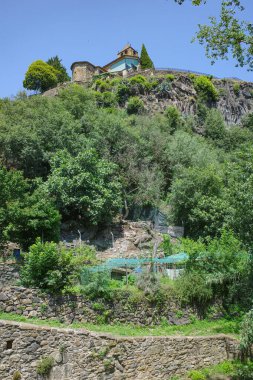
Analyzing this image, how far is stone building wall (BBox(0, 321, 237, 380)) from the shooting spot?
34.0 ft

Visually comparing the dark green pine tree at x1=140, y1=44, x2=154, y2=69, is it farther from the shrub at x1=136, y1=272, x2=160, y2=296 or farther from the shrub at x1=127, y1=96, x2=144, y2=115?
the shrub at x1=136, y1=272, x2=160, y2=296

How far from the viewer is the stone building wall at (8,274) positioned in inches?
517

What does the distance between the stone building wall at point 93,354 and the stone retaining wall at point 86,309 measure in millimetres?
1439

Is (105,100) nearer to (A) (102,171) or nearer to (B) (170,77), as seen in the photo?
(B) (170,77)

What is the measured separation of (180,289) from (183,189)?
961 cm

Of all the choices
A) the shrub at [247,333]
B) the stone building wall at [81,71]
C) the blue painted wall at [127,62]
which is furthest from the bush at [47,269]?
the blue painted wall at [127,62]

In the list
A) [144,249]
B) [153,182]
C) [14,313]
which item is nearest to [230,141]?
[153,182]

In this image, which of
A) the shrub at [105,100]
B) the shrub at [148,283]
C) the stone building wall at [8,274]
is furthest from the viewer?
the shrub at [105,100]

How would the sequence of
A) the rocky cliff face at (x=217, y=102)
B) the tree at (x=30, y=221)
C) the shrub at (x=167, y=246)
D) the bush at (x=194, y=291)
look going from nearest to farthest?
1. the bush at (x=194, y=291)
2. the tree at (x=30, y=221)
3. the shrub at (x=167, y=246)
4. the rocky cliff face at (x=217, y=102)

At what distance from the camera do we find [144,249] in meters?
21.3

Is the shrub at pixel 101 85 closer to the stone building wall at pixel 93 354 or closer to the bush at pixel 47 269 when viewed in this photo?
the bush at pixel 47 269

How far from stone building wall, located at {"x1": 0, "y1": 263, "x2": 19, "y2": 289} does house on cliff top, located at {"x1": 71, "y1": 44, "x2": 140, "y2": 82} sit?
33.6 m

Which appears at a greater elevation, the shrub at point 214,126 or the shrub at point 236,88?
the shrub at point 236,88

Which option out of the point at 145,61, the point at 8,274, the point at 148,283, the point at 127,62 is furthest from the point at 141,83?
the point at 8,274
